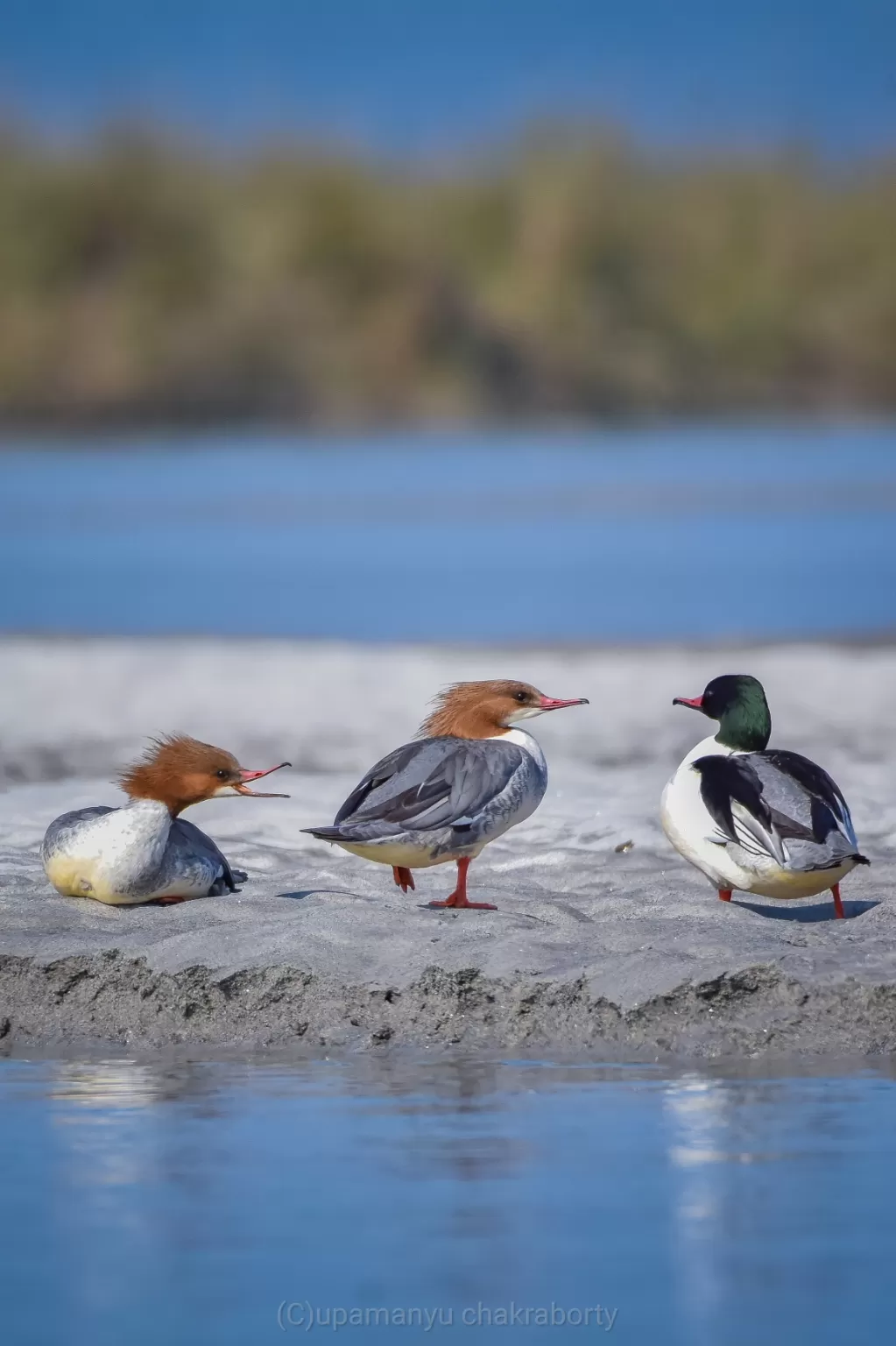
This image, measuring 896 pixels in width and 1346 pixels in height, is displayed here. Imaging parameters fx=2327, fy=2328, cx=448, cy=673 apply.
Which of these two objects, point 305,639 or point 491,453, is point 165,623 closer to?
point 305,639

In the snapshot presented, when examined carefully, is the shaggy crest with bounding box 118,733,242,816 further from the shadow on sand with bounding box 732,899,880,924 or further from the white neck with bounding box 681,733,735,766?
the shadow on sand with bounding box 732,899,880,924

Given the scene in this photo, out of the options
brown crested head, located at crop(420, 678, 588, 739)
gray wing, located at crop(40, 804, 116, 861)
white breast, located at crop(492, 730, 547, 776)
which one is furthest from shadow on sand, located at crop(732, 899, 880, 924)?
gray wing, located at crop(40, 804, 116, 861)

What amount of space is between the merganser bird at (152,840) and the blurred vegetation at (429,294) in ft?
93.1

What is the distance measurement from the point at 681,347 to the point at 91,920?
109ft

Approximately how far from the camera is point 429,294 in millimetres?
39062

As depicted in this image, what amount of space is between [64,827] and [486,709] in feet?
3.96

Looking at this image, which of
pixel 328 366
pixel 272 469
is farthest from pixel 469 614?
pixel 328 366

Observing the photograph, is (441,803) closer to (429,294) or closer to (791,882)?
(791,882)

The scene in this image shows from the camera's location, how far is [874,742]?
858 cm

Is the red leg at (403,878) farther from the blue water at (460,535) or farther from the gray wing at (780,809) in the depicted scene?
the blue water at (460,535)

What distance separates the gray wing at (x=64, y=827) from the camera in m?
6.11

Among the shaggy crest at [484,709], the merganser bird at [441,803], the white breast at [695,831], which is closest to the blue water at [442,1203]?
the merganser bird at [441,803]

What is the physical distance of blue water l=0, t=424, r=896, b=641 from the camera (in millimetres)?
13898

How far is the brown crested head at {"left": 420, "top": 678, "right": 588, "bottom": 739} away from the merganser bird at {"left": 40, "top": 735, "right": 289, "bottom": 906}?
1.89 ft
